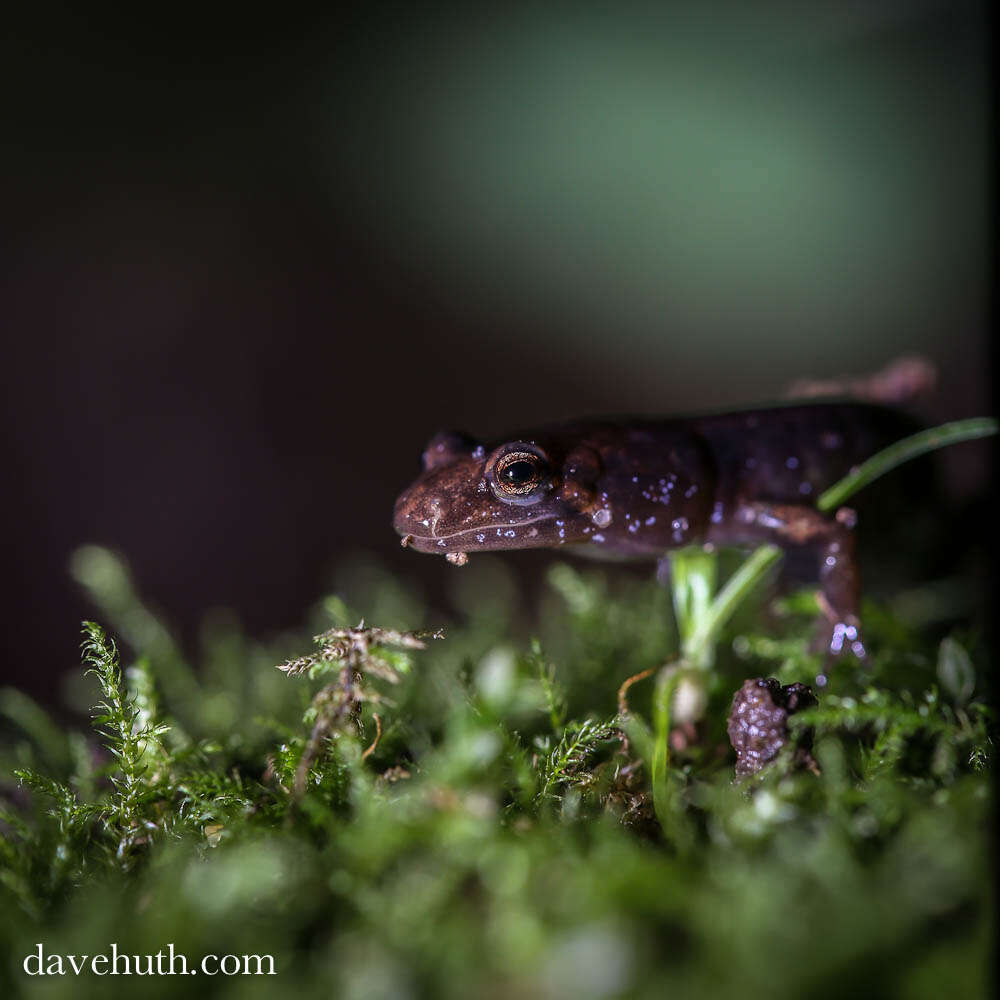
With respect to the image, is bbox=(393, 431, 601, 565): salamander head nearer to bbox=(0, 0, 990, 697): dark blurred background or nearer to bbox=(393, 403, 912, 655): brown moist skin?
bbox=(393, 403, 912, 655): brown moist skin

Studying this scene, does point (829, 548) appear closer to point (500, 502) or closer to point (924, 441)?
point (924, 441)

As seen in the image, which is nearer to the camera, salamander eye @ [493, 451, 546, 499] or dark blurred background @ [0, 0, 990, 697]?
salamander eye @ [493, 451, 546, 499]

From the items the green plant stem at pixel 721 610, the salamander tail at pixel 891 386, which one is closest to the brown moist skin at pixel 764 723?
the green plant stem at pixel 721 610

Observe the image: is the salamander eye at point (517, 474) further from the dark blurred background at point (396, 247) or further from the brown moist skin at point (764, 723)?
the dark blurred background at point (396, 247)

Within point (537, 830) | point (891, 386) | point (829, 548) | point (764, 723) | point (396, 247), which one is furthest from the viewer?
point (396, 247)

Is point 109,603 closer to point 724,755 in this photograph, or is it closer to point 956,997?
point 724,755

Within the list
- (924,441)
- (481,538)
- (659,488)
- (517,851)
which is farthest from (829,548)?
(517,851)

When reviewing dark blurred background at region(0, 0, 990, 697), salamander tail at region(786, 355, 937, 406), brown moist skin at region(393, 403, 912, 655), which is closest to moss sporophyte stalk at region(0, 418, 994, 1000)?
brown moist skin at region(393, 403, 912, 655)
